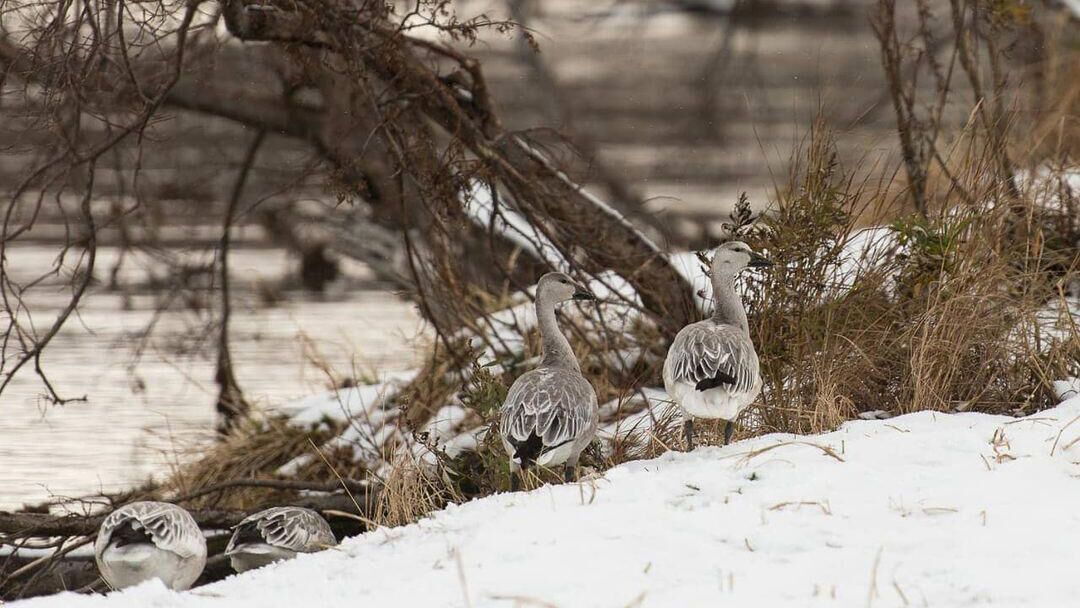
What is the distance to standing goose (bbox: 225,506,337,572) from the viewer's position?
616 centimetres

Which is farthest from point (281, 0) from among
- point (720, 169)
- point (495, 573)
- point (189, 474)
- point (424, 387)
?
point (720, 169)

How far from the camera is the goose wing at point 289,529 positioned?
6.18m

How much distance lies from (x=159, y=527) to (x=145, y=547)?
0.10 m

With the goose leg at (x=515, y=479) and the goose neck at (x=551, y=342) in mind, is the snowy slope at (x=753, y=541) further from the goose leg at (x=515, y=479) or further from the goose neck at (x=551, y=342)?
the goose neck at (x=551, y=342)

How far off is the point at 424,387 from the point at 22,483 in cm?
249

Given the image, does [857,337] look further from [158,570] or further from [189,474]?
[189,474]

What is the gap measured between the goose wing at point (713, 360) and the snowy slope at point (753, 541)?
29 cm

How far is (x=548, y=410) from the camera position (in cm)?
Result: 562

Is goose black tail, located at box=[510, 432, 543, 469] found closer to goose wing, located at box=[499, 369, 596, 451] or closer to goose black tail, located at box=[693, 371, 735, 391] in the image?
goose wing, located at box=[499, 369, 596, 451]

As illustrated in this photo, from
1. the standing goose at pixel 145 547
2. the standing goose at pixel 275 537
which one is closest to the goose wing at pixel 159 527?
the standing goose at pixel 145 547

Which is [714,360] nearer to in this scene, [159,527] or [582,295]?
[582,295]

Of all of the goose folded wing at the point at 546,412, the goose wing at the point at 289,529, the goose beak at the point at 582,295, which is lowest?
the goose wing at the point at 289,529

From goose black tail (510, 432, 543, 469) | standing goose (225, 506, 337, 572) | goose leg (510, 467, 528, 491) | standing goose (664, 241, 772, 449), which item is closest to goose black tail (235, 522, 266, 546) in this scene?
standing goose (225, 506, 337, 572)

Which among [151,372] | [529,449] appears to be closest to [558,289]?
[529,449]
